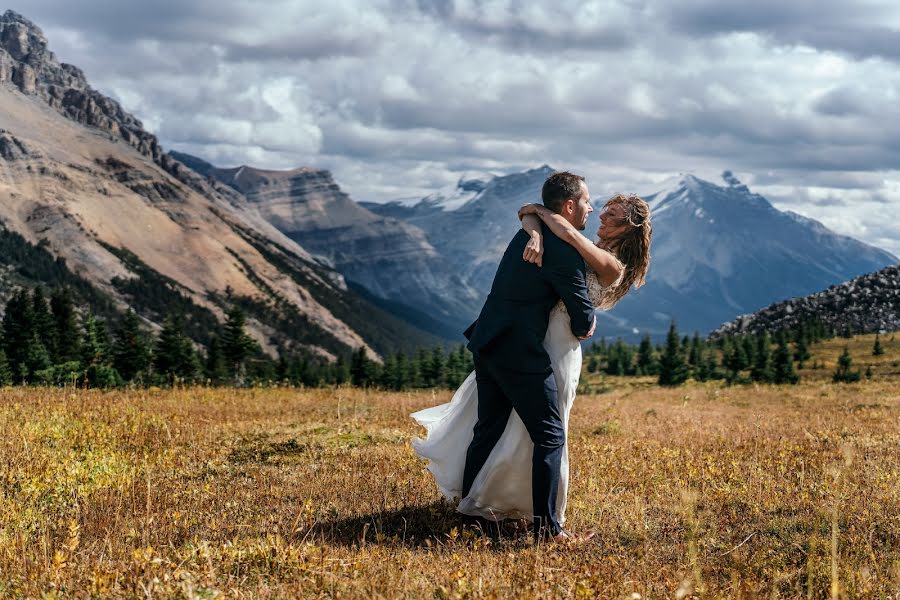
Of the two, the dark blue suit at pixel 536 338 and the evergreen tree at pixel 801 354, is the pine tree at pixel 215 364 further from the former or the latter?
the dark blue suit at pixel 536 338

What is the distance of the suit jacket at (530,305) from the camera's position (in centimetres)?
714

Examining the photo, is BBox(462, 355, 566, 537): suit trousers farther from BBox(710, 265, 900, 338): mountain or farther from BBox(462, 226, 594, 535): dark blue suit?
BBox(710, 265, 900, 338): mountain

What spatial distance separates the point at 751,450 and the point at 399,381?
74903 millimetres

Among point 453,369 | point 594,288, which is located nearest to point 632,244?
point 594,288

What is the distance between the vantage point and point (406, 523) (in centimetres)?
774

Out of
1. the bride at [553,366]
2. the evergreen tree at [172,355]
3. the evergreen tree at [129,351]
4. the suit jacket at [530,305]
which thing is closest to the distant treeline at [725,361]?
the evergreen tree at [172,355]

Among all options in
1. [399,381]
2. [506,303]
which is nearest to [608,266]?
[506,303]

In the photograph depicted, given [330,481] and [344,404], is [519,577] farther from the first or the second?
[344,404]

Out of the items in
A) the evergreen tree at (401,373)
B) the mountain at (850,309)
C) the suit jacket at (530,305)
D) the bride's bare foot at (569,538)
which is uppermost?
the mountain at (850,309)

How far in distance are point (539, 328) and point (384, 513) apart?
271 cm

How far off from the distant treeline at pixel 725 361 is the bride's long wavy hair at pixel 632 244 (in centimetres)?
4844

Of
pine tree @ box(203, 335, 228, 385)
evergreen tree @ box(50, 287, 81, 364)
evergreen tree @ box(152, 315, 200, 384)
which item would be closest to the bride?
evergreen tree @ box(152, 315, 200, 384)

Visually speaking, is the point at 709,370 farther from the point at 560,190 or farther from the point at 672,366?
the point at 560,190

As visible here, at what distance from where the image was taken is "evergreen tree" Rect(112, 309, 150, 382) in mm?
66375
